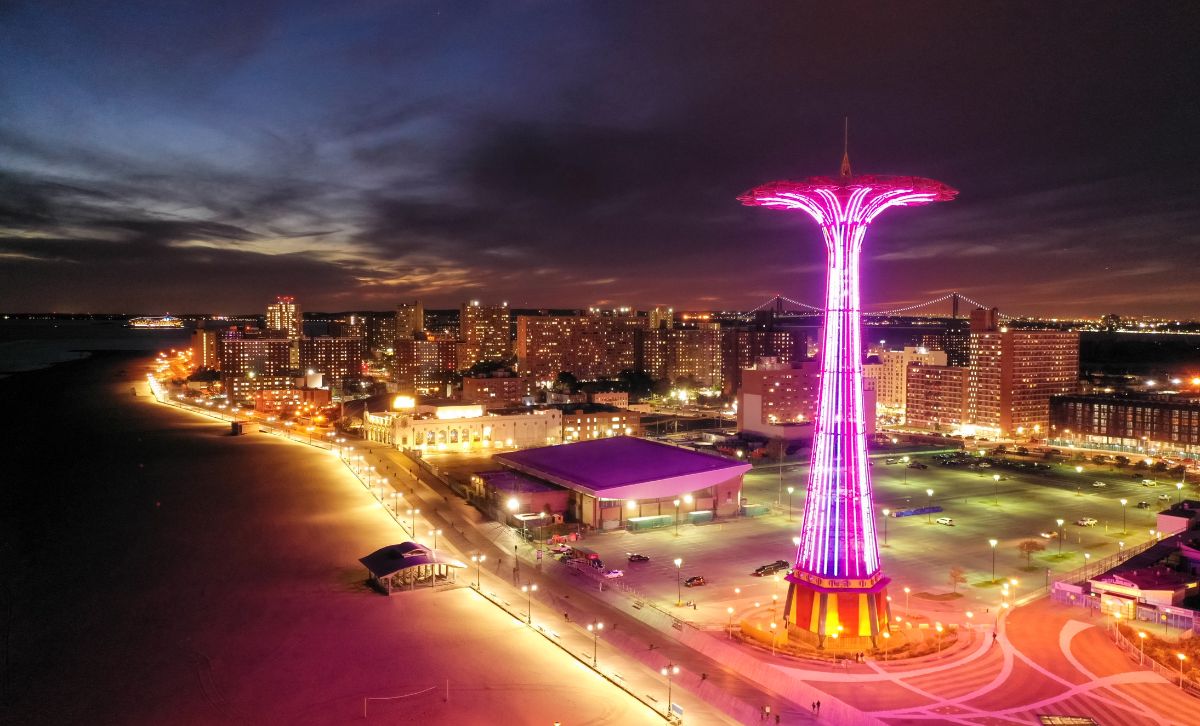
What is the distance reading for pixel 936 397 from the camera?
226 ft

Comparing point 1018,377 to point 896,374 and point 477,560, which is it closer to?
point 896,374

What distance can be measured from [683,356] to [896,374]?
103 ft

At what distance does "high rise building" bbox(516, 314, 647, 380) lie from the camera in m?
102

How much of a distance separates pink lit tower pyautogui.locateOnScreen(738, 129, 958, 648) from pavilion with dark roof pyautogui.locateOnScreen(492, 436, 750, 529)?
46.1 feet

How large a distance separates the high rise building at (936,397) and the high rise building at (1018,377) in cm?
111

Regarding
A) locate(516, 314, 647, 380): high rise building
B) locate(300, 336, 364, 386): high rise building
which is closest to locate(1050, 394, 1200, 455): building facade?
locate(516, 314, 647, 380): high rise building

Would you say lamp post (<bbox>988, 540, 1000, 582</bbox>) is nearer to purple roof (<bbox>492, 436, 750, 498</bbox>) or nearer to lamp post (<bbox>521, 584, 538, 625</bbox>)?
purple roof (<bbox>492, 436, 750, 498</bbox>)

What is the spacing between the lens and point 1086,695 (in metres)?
16.1

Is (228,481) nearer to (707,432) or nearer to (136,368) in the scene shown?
(707,432)

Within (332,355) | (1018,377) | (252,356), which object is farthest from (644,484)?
(332,355)

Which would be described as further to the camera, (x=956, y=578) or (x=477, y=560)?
(x=477, y=560)

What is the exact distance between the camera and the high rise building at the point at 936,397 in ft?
219

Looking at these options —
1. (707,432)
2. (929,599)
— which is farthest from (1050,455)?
(929,599)

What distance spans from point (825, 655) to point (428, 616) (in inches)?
379
